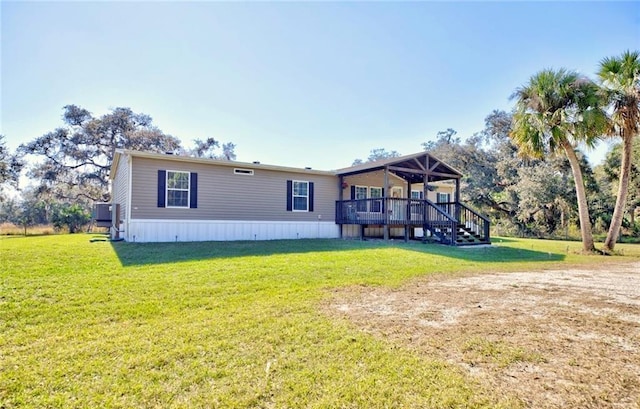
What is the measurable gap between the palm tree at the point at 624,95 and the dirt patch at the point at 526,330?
735 cm

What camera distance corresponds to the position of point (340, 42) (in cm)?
1208

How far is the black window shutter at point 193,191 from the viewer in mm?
11500

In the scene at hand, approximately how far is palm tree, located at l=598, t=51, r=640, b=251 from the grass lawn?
10.2 m

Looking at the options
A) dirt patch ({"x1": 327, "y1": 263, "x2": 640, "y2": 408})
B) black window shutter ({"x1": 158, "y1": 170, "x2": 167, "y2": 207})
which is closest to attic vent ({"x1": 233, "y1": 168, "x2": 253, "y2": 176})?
black window shutter ({"x1": 158, "y1": 170, "x2": 167, "y2": 207})

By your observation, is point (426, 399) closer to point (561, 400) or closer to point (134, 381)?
point (561, 400)

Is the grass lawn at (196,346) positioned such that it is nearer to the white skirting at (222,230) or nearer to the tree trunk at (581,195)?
the white skirting at (222,230)

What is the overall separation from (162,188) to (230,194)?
224 cm

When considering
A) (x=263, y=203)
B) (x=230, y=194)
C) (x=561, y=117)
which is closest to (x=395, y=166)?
(x=263, y=203)

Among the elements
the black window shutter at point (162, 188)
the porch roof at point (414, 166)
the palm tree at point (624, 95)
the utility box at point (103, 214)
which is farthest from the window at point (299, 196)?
the palm tree at point (624, 95)

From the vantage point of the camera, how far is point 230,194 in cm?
1224

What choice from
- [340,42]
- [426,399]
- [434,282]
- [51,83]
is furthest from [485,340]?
[51,83]

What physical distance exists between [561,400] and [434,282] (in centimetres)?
388

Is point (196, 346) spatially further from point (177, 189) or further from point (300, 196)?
point (300, 196)

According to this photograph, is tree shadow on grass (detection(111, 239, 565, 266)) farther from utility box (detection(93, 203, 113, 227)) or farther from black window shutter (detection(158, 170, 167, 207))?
utility box (detection(93, 203, 113, 227))
